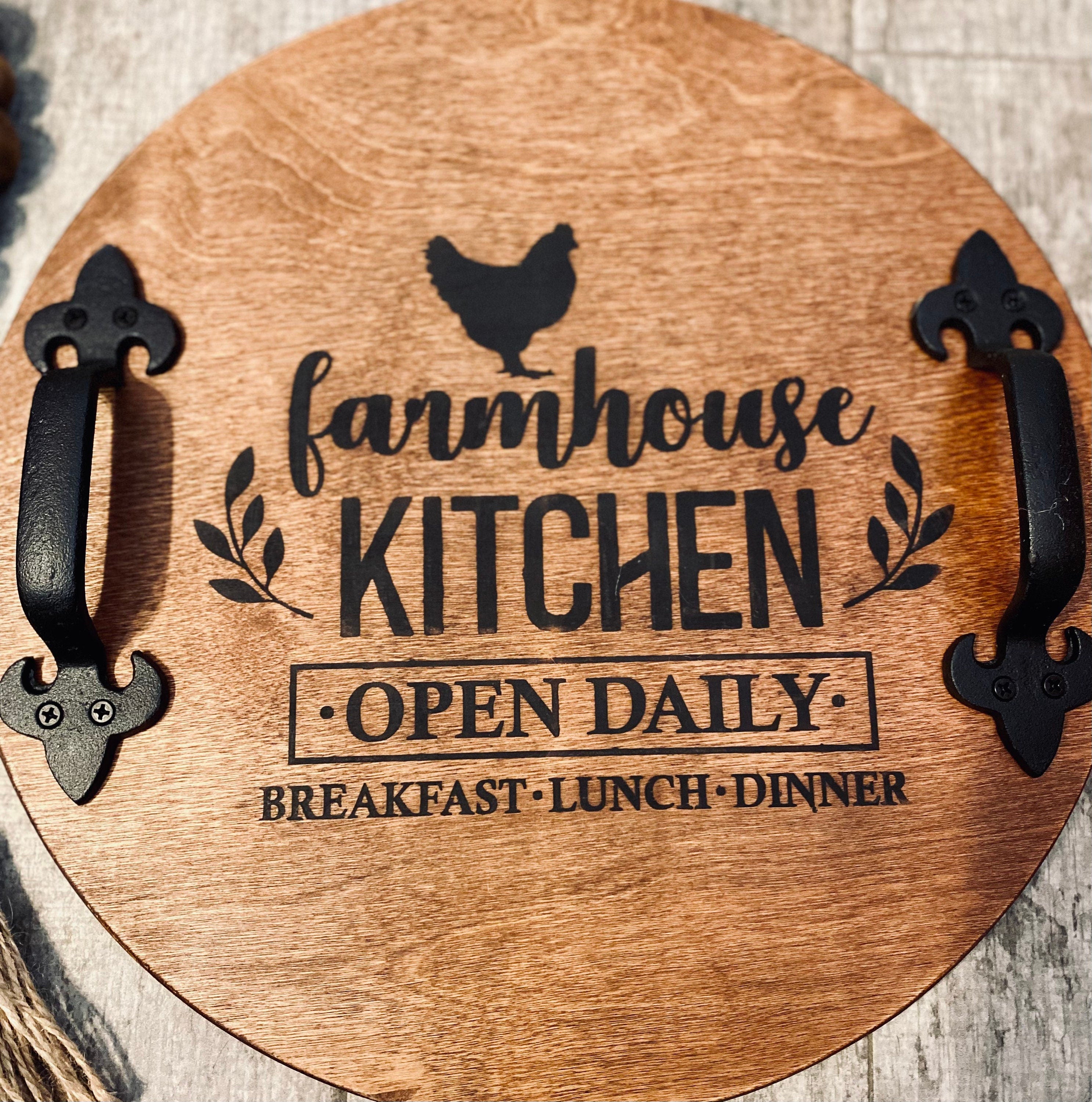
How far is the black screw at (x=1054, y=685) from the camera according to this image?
82 cm

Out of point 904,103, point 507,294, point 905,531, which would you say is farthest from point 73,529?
point 904,103

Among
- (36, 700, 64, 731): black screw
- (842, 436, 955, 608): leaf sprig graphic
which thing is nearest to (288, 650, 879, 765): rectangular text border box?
(842, 436, 955, 608): leaf sprig graphic

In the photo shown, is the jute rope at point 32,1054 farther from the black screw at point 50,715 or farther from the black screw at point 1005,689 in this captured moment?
the black screw at point 1005,689

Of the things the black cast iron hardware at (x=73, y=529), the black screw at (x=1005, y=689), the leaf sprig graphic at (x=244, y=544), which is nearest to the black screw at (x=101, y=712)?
the black cast iron hardware at (x=73, y=529)

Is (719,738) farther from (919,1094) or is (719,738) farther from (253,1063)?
(253,1063)

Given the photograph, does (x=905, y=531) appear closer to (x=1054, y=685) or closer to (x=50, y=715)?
(x=1054, y=685)

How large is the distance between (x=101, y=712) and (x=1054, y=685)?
827 mm

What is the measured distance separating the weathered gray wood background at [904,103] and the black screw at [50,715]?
7.1 inches

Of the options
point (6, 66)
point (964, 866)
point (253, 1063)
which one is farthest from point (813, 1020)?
point (6, 66)

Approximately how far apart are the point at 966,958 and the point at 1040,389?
548mm

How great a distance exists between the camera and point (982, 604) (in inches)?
33.2

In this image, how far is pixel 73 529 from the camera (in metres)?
0.76

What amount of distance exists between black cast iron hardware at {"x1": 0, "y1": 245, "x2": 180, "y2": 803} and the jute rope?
0.22m

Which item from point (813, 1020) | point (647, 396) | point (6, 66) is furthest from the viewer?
point (6, 66)
